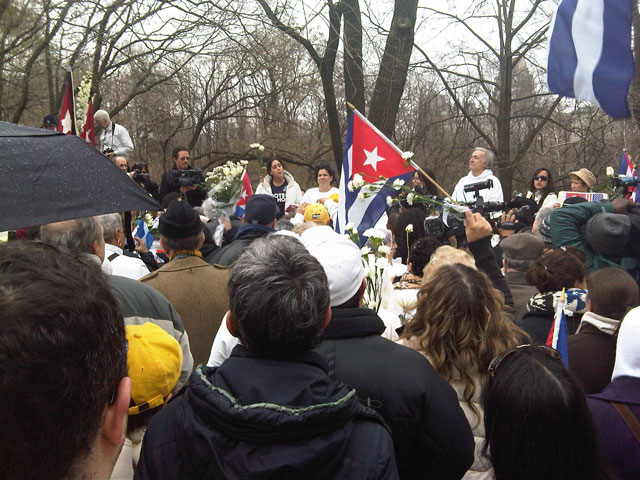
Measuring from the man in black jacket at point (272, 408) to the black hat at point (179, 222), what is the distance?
182cm

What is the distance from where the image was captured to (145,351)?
74.7 inches

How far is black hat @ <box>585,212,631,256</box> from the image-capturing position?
404 centimetres

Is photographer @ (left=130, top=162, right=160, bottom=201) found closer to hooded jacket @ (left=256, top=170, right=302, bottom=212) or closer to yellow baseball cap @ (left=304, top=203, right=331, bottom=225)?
hooded jacket @ (left=256, top=170, right=302, bottom=212)

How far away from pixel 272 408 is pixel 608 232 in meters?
3.41

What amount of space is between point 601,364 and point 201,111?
1401 cm

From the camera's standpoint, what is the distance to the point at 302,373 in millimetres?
1582

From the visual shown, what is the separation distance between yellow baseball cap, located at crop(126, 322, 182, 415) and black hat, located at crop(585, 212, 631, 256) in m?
3.27

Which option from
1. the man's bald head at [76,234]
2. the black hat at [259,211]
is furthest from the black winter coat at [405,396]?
the black hat at [259,211]

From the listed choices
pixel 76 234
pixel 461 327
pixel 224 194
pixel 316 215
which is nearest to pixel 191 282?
pixel 76 234

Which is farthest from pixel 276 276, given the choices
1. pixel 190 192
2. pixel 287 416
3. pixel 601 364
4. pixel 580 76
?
pixel 190 192

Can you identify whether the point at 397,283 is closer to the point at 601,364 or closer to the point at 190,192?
Answer: the point at 601,364

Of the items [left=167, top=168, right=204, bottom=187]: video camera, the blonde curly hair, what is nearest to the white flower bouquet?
[left=167, top=168, right=204, bottom=187]: video camera

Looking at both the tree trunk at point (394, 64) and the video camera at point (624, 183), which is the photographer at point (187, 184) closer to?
the tree trunk at point (394, 64)

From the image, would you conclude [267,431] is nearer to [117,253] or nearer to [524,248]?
[117,253]
